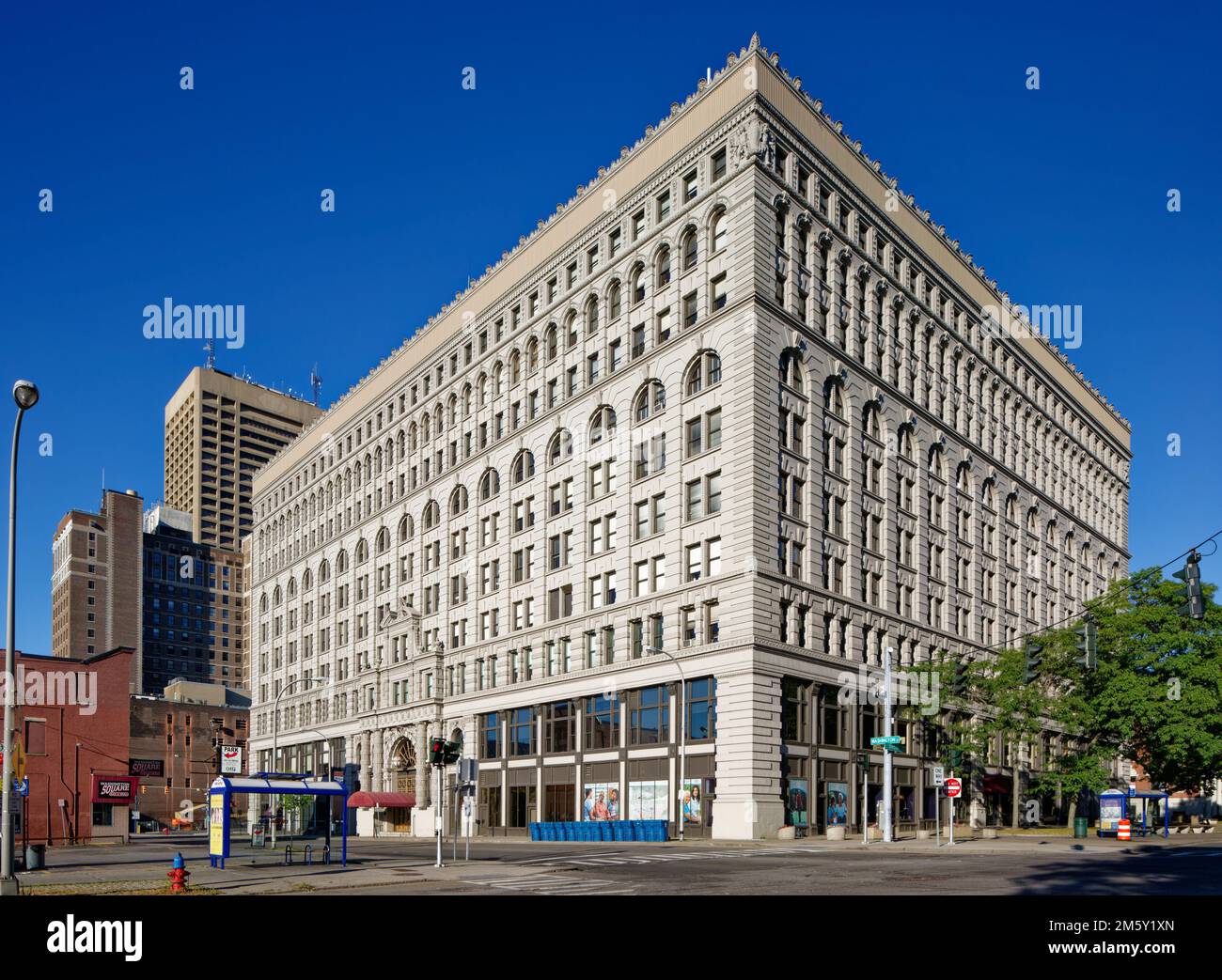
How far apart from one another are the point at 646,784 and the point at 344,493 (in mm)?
51711

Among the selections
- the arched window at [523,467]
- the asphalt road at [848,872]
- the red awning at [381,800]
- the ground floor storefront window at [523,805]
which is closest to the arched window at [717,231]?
the arched window at [523,467]

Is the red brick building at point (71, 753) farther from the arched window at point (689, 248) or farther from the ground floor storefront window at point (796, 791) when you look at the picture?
the arched window at point (689, 248)

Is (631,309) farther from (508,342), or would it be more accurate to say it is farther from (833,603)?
(833,603)

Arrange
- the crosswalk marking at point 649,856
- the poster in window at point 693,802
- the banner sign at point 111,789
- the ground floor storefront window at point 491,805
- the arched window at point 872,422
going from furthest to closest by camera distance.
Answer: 1. the banner sign at point 111,789
2. the ground floor storefront window at point 491,805
3. the arched window at point 872,422
4. the poster in window at point 693,802
5. the crosswalk marking at point 649,856

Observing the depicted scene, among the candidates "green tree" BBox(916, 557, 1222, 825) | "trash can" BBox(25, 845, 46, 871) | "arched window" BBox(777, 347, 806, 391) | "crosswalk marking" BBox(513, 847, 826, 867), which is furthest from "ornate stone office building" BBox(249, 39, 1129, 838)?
"trash can" BBox(25, 845, 46, 871)

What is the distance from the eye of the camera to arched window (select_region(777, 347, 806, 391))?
5969 centimetres

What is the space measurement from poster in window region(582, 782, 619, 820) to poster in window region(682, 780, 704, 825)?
6.74m

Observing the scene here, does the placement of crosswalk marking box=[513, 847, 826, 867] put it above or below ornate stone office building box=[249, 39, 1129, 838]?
below

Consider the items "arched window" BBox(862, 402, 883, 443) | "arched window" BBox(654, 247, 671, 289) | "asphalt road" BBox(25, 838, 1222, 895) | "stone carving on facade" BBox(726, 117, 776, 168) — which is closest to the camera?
"asphalt road" BBox(25, 838, 1222, 895)

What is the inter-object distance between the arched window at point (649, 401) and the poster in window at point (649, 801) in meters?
19.7

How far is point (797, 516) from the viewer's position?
58.8m

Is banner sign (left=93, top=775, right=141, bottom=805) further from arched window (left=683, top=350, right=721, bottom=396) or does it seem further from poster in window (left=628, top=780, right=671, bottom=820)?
arched window (left=683, top=350, right=721, bottom=396)

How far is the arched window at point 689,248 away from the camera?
62375mm
